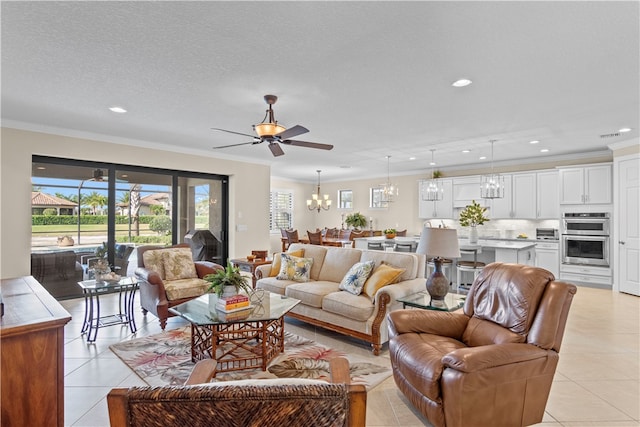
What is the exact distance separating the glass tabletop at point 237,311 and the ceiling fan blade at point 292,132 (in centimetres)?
170

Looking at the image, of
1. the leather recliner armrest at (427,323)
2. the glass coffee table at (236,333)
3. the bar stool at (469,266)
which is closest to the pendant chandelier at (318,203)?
the bar stool at (469,266)

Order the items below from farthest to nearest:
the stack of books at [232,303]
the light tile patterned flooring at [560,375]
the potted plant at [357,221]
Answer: the potted plant at [357,221], the stack of books at [232,303], the light tile patterned flooring at [560,375]

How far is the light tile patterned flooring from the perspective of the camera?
7.32 feet

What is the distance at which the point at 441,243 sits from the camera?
3107 millimetres

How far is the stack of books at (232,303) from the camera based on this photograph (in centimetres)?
298

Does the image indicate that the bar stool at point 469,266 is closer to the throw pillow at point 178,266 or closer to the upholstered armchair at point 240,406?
the throw pillow at point 178,266

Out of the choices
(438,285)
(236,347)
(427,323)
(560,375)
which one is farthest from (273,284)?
(560,375)

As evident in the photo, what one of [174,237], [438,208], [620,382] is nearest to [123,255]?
[174,237]

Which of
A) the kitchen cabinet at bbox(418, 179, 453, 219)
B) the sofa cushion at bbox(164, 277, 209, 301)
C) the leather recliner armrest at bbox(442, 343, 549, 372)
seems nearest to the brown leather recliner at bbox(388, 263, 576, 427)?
the leather recliner armrest at bbox(442, 343, 549, 372)

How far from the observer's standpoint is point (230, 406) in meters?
0.83

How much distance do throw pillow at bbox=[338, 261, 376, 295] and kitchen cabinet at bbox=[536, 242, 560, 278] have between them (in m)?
4.92

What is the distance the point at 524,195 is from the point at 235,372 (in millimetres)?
6964

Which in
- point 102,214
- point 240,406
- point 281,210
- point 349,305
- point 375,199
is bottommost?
point 349,305

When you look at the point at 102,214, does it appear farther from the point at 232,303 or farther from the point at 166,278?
the point at 232,303
